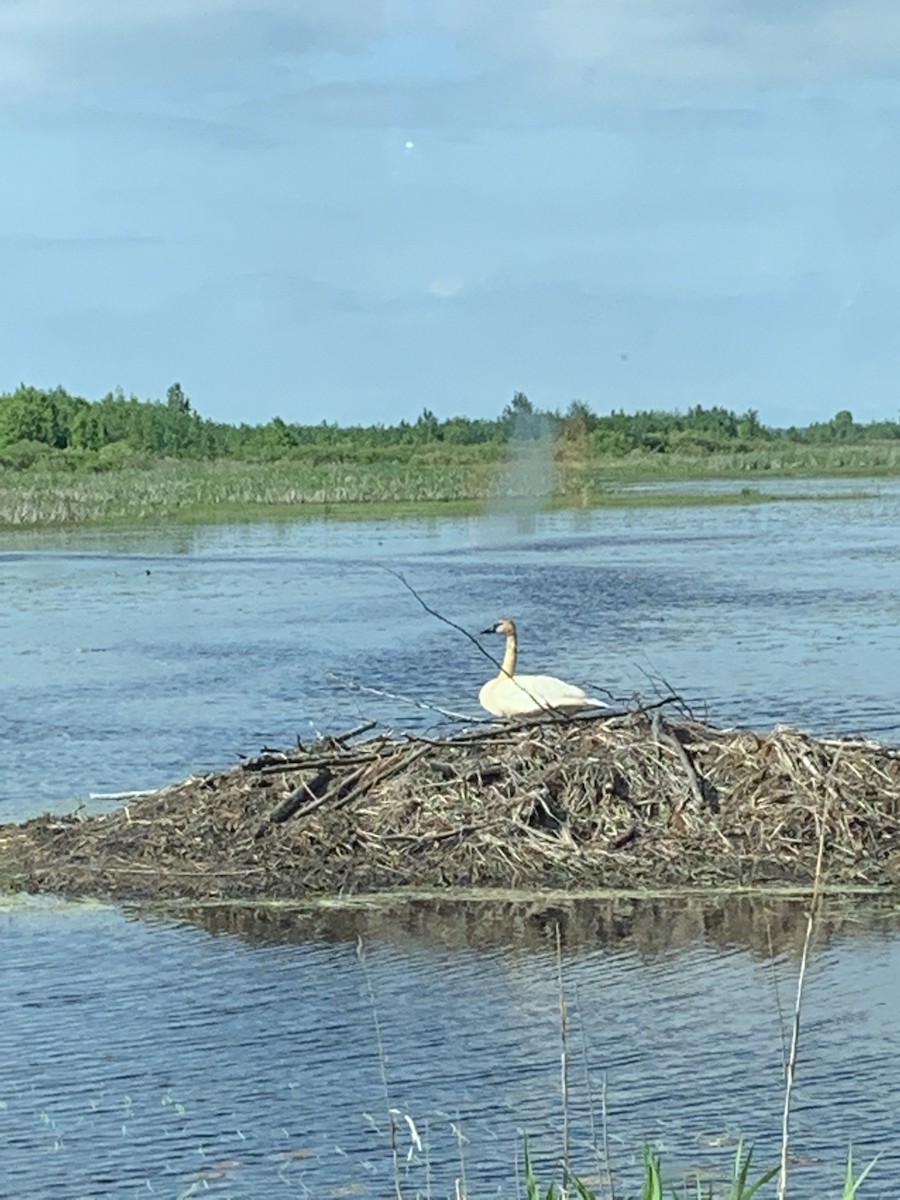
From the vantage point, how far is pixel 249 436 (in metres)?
107

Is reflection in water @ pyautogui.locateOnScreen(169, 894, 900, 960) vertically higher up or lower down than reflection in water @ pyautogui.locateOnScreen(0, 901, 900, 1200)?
higher up

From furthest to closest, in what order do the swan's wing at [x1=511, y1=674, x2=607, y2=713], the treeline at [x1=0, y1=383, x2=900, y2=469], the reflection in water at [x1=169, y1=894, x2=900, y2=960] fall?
1. the treeline at [x1=0, y1=383, x2=900, y2=469]
2. the swan's wing at [x1=511, y1=674, x2=607, y2=713]
3. the reflection in water at [x1=169, y1=894, x2=900, y2=960]

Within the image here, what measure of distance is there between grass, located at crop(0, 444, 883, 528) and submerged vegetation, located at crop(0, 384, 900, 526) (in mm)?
90

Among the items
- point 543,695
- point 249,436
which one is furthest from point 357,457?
point 543,695

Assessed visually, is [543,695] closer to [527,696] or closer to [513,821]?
[527,696]

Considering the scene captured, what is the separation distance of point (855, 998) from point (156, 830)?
4291mm

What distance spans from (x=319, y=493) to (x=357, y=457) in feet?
89.7

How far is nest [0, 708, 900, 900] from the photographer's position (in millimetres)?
11031

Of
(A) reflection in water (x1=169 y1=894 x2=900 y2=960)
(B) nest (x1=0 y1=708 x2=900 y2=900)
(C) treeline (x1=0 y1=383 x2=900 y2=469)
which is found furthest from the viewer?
(C) treeline (x1=0 y1=383 x2=900 y2=469)

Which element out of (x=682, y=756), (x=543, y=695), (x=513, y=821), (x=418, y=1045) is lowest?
(x=418, y=1045)

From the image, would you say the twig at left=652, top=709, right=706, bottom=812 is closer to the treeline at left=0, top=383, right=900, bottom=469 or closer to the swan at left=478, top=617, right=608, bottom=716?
the swan at left=478, top=617, right=608, bottom=716

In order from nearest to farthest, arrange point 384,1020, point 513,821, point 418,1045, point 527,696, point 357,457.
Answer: point 418,1045, point 384,1020, point 513,821, point 527,696, point 357,457

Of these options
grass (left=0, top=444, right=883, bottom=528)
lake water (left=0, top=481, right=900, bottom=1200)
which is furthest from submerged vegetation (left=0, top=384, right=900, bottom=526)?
lake water (left=0, top=481, right=900, bottom=1200)

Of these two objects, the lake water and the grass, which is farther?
the grass
